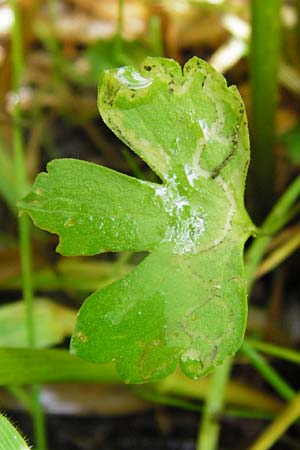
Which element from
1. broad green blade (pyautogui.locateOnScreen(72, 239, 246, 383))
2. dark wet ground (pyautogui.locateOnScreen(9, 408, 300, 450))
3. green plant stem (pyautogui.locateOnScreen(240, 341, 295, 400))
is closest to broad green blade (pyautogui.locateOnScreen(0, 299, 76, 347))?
dark wet ground (pyautogui.locateOnScreen(9, 408, 300, 450))

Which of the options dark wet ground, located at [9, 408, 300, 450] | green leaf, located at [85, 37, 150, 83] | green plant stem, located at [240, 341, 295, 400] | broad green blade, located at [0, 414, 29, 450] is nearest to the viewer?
broad green blade, located at [0, 414, 29, 450]

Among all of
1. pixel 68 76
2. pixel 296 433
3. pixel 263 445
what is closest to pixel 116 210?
pixel 263 445

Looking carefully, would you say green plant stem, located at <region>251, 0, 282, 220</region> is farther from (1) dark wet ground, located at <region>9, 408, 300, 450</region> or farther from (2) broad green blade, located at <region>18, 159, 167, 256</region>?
(2) broad green blade, located at <region>18, 159, 167, 256</region>

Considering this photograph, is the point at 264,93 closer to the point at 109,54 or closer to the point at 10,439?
the point at 109,54

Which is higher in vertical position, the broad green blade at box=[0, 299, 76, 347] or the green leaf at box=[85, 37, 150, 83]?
the green leaf at box=[85, 37, 150, 83]

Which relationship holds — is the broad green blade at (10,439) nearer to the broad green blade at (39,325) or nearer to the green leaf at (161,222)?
the green leaf at (161,222)

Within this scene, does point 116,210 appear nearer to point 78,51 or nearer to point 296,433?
point 296,433

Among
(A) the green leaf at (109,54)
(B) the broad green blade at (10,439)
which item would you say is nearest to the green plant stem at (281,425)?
(B) the broad green blade at (10,439)
